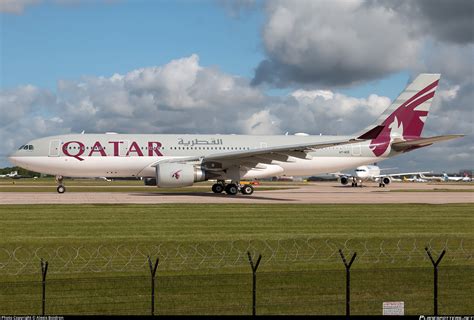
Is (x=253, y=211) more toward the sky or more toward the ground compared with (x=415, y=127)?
more toward the ground

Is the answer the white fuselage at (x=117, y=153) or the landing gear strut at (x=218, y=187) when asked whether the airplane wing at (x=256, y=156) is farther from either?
the landing gear strut at (x=218, y=187)

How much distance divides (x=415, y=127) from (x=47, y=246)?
4045cm

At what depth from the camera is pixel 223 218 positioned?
2598cm

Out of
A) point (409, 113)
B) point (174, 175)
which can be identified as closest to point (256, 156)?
point (174, 175)

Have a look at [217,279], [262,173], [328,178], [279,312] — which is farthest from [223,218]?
[328,178]

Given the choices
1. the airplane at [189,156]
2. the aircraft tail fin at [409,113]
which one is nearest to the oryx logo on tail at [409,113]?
the aircraft tail fin at [409,113]

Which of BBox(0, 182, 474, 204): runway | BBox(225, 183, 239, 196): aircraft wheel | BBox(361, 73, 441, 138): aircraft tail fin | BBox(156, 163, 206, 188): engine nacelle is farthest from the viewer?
BBox(361, 73, 441, 138): aircraft tail fin

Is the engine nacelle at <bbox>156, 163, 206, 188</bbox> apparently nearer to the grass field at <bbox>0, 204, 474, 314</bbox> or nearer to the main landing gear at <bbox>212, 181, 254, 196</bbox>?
the main landing gear at <bbox>212, 181, 254, 196</bbox>

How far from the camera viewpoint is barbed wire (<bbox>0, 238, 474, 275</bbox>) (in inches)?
581

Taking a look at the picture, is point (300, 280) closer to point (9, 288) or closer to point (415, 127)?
point (9, 288)

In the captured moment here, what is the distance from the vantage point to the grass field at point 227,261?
11539 millimetres

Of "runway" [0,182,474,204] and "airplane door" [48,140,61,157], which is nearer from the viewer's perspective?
"runway" [0,182,474,204]

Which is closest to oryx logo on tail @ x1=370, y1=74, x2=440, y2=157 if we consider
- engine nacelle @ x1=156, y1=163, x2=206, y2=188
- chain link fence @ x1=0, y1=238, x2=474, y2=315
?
engine nacelle @ x1=156, y1=163, x2=206, y2=188

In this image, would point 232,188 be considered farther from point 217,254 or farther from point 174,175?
point 217,254
